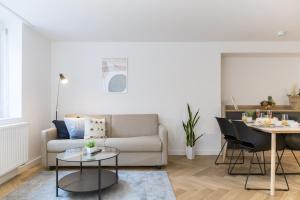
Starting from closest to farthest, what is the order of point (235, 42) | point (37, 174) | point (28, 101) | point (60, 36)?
point (37, 174), point (28, 101), point (60, 36), point (235, 42)

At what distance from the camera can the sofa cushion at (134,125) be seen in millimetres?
4199

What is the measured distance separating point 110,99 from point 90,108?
416 millimetres

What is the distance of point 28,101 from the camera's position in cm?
367

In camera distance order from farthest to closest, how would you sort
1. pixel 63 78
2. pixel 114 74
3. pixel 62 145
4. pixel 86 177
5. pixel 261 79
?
1. pixel 261 79
2. pixel 114 74
3. pixel 63 78
4. pixel 62 145
5. pixel 86 177

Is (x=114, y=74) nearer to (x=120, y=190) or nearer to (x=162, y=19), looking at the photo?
(x=162, y=19)

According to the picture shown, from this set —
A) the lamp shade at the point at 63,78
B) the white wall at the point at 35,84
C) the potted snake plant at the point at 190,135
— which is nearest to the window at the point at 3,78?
the white wall at the point at 35,84

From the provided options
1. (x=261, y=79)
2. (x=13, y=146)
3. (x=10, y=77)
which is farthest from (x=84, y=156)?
(x=261, y=79)

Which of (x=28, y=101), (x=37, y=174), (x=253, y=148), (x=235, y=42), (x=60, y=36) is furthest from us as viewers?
(x=235, y=42)

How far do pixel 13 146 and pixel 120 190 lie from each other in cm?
153

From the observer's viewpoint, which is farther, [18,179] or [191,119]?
[191,119]

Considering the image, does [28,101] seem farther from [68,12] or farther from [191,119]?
[191,119]

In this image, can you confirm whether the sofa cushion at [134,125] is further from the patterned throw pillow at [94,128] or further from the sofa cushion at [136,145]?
the sofa cushion at [136,145]

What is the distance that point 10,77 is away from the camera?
347 centimetres

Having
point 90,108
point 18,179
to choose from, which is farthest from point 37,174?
point 90,108
